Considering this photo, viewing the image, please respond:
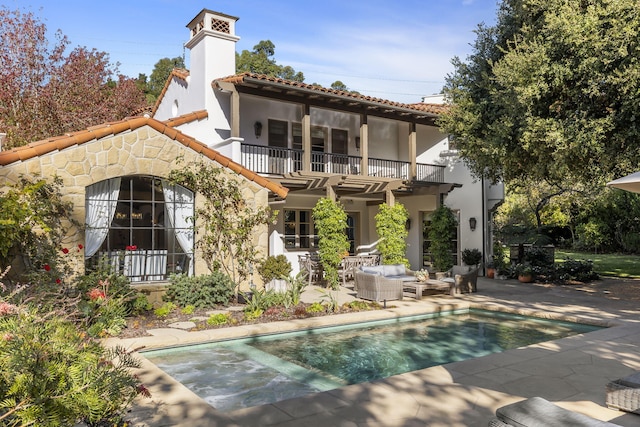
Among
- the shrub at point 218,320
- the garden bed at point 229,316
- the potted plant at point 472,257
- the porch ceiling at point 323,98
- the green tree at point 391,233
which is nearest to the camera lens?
the garden bed at point 229,316

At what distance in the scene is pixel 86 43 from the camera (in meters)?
18.0

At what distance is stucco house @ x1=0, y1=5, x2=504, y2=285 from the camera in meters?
9.59

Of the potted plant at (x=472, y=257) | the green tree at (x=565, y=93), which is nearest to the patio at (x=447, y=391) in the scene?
the green tree at (x=565, y=93)

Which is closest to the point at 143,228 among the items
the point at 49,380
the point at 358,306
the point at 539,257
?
the point at 358,306

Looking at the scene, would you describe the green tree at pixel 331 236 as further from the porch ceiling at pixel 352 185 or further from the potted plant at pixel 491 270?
the potted plant at pixel 491 270

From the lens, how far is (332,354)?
7.20 m

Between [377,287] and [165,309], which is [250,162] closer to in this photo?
[377,287]

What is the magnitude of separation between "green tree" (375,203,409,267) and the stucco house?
2.50ft

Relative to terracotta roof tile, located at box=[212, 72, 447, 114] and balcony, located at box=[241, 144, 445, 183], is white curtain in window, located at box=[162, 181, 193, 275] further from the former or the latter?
terracotta roof tile, located at box=[212, 72, 447, 114]

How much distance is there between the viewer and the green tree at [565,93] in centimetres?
949

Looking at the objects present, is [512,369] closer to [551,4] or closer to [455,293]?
[455,293]

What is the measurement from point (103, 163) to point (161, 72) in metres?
27.8

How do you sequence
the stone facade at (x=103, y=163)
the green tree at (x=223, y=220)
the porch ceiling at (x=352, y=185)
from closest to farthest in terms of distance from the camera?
the stone facade at (x=103, y=163) → the green tree at (x=223, y=220) → the porch ceiling at (x=352, y=185)

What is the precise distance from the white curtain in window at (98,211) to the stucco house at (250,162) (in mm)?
20
